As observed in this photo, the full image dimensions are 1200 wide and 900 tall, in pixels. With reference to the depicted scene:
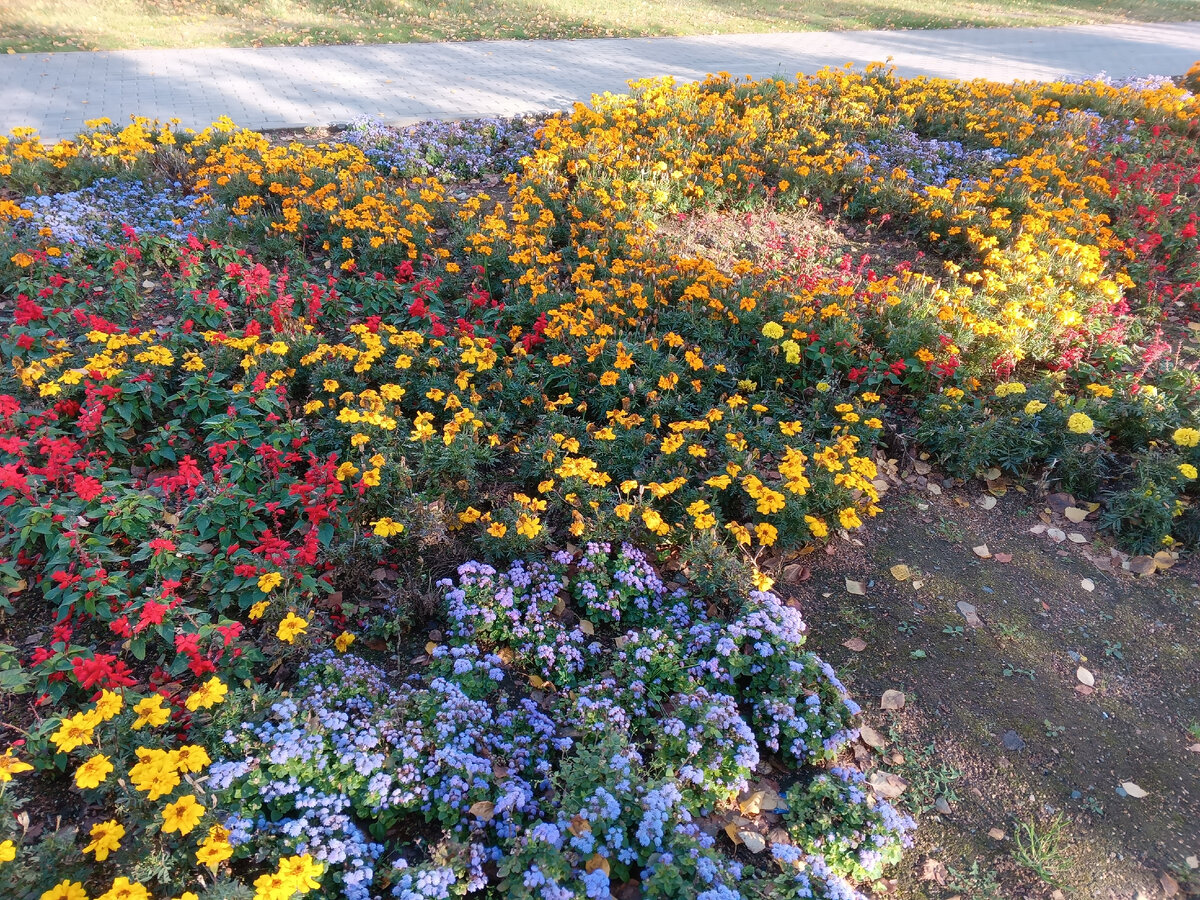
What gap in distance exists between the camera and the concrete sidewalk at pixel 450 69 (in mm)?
8711

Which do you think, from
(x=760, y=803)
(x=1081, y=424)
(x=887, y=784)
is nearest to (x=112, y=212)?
(x=760, y=803)

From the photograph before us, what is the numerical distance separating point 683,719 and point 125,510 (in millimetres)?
2794

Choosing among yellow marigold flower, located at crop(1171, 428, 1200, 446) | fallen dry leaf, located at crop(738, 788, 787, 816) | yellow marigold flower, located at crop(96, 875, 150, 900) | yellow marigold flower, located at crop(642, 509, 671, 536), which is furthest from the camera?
yellow marigold flower, located at crop(1171, 428, 1200, 446)

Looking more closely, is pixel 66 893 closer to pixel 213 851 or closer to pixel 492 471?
pixel 213 851

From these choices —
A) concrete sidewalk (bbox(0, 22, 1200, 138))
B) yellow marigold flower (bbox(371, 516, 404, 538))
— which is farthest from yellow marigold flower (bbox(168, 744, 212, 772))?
concrete sidewalk (bbox(0, 22, 1200, 138))

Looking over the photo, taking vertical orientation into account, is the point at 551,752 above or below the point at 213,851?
below

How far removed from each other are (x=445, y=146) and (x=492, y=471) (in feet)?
16.8

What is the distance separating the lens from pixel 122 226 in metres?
5.59

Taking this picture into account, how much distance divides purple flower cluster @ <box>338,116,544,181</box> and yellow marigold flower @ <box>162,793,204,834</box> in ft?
20.2

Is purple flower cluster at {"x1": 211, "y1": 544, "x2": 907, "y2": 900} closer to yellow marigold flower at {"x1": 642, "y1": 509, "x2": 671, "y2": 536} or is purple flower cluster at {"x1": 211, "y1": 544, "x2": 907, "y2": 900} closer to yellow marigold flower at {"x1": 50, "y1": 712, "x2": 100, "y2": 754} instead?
yellow marigold flower at {"x1": 642, "y1": 509, "x2": 671, "y2": 536}

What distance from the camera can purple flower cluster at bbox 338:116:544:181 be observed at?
23.6 feet

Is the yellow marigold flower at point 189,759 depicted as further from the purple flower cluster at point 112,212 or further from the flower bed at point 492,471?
the purple flower cluster at point 112,212

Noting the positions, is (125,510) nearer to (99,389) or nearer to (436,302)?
(99,389)

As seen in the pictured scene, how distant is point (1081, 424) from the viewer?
4.12 metres
